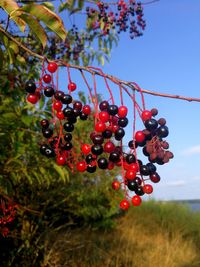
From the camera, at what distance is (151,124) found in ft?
3.44

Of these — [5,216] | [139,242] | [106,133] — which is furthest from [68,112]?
[139,242]

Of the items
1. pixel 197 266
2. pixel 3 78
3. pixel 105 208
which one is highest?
pixel 3 78

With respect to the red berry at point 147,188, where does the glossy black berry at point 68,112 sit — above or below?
above

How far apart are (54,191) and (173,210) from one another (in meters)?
5.67

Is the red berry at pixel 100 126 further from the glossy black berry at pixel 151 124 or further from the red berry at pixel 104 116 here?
the glossy black berry at pixel 151 124

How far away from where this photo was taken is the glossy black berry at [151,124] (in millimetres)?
1048

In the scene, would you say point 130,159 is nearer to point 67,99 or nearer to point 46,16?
point 67,99

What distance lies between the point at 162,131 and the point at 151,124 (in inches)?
1.6

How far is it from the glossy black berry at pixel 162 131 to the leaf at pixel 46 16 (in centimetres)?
45

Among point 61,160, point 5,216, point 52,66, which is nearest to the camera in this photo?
point 52,66

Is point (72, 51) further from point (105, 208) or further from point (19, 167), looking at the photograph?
point (105, 208)

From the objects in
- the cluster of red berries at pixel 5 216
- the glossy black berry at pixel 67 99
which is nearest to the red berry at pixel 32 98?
the glossy black berry at pixel 67 99

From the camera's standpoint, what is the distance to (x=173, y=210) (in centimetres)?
1087

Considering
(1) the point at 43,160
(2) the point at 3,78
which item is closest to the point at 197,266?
(1) the point at 43,160
